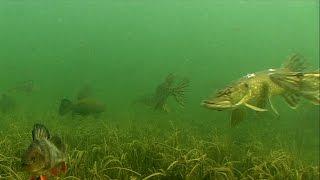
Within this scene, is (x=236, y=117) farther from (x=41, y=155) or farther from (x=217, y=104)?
(x=41, y=155)

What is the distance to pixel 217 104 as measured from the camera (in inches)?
169

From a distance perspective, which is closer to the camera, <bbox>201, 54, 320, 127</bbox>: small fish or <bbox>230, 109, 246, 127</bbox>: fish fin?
<bbox>201, 54, 320, 127</bbox>: small fish

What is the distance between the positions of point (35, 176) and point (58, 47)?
16589 centimetres

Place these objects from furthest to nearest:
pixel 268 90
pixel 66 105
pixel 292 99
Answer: pixel 66 105
pixel 268 90
pixel 292 99

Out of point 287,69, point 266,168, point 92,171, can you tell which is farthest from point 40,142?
point 266,168

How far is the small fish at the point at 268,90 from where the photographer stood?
4.04m

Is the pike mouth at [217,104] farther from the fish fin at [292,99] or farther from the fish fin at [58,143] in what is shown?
the fish fin at [58,143]

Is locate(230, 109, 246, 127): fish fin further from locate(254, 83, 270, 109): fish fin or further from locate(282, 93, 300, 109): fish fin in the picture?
locate(282, 93, 300, 109): fish fin

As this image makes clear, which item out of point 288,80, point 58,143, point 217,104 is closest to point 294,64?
point 288,80

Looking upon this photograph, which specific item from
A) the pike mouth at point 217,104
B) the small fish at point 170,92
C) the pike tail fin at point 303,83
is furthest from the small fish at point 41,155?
the small fish at point 170,92

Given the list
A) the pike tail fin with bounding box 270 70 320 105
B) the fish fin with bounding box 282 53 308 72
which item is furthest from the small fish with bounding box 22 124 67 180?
the fish fin with bounding box 282 53 308 72

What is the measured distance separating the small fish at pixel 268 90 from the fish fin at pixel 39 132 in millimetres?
1399

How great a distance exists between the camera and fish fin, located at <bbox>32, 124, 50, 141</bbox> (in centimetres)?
405

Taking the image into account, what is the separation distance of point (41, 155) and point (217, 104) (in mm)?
1608
